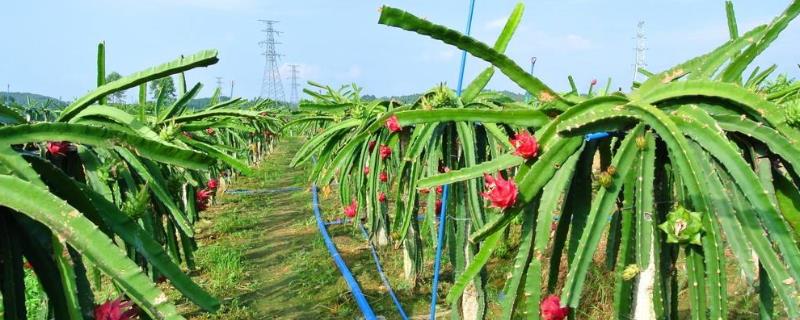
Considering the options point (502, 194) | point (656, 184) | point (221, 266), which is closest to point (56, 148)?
point (502, 194)

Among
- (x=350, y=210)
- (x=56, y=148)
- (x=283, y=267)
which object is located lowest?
(x=283, y=267)

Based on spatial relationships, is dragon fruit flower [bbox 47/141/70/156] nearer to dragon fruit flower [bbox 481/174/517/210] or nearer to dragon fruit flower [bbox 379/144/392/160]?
dragon fruit flower [bbox 481/174/517/210]

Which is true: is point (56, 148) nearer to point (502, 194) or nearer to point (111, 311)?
point (111, 311)

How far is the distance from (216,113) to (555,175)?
1324 millimetres

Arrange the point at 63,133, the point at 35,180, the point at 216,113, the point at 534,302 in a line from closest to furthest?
the point at 35,180
the point at 63,133
the point at 534,302
the point at 216,113

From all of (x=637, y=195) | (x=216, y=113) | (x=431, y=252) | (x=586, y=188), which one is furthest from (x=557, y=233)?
(x=431, y=252)

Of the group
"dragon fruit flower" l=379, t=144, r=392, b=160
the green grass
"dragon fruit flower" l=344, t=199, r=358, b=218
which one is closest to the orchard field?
"dragon fruit flower" l=379, t=144, r=392, b=160

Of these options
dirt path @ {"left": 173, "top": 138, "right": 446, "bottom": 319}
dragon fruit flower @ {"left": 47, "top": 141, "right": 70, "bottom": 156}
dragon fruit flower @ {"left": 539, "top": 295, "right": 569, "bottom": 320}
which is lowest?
dirt path @ {"left": 173, "top": 138, "right": 446, "bottom": 319}

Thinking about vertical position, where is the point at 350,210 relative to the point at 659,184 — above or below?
below

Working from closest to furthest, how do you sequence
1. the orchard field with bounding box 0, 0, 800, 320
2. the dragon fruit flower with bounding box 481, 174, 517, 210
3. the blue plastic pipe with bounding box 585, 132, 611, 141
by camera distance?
the orchard field with bounding box 0, 0, 800, 320, the dragon fruit flower with bounding box 481, 174, 517, 210, the blue plastic pipe with bounding box 585, 132, 611, 141

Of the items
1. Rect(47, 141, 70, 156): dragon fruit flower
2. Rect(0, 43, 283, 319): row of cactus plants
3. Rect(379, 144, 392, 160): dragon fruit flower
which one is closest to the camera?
Rect(0, 43, 283, 319): row of cactus plants

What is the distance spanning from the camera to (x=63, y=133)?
1.08 metres

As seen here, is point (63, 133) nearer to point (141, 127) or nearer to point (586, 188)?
point (141, 127)

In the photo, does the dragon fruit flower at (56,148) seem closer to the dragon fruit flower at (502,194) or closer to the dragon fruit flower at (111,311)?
the dragon fruit flower at (111,311)
